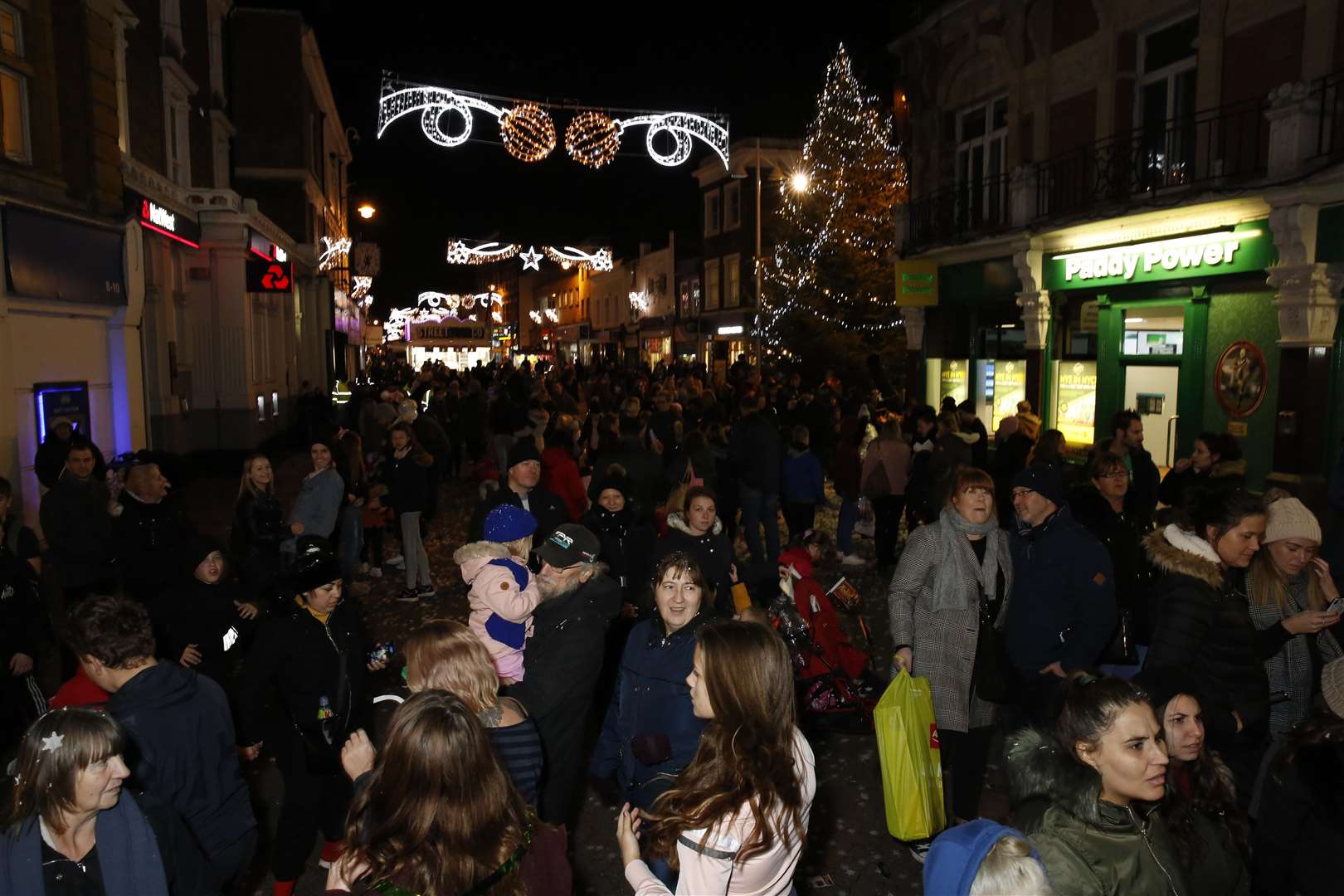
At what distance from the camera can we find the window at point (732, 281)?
3884 cm

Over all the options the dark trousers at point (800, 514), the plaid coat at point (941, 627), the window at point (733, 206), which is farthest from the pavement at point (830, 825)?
the window at point (733, 206)

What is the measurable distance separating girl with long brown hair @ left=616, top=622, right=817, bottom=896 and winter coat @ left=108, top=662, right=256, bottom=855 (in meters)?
1.80

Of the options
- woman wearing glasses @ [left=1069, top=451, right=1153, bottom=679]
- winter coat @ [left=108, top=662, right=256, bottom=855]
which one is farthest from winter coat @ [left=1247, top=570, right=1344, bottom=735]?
winter coat @ [left=108, top=662, right=256, bottom=855]

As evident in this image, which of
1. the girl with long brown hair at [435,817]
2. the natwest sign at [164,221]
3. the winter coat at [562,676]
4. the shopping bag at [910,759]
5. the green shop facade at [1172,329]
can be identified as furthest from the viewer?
the natwest sign at [164,221]

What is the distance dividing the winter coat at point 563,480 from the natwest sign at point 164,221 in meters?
8.77

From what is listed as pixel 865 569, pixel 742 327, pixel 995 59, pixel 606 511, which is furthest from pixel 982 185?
pixel 742 327

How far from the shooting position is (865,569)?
1088 cm

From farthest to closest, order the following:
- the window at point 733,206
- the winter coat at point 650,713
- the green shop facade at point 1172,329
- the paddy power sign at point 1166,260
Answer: the window at point 733,206 < the paddy power sign at point 1166,260 < the green shop facade at point 1172,329 < the winter coat at point 650,713

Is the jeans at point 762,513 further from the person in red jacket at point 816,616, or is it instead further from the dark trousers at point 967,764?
the dark trousers at point 967,764

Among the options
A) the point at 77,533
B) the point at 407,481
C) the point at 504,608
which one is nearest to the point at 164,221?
the point at 407,481

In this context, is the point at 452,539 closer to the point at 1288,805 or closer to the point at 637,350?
the point at 1288,805

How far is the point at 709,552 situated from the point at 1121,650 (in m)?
2.42

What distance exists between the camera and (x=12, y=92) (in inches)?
409

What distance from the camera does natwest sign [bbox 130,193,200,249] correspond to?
13.6 meters
